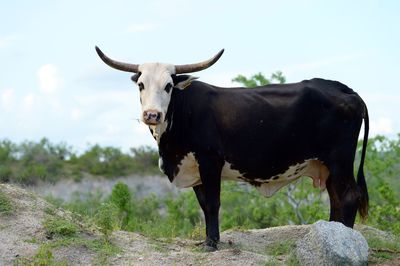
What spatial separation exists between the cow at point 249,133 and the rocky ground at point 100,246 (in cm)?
67

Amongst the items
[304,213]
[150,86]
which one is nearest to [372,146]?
[304,213]

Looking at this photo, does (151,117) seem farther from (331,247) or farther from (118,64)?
(331,247)

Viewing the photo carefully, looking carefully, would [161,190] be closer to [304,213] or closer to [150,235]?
[304,213]

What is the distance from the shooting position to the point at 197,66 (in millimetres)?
10094

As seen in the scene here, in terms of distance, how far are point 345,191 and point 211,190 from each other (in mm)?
2063

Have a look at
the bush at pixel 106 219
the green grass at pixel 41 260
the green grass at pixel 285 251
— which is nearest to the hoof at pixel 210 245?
the green grass at pixel 285 251

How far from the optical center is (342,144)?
10.5 meters

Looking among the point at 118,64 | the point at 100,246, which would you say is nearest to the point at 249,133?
the point at 118,64

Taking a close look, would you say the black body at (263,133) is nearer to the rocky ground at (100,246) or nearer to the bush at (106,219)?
the rocky ground at (100,246)

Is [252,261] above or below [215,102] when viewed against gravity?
below

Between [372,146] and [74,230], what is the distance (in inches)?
498

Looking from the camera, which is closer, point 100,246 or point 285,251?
point 100,246

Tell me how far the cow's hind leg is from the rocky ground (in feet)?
1.91

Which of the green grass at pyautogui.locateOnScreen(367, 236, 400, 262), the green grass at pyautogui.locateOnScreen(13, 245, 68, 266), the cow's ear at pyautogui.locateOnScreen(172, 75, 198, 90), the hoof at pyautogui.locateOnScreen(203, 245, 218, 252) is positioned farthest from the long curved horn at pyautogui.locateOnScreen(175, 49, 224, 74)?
the green grass at pyautogui.locateOnScreen(367, 236, 400, 262)
